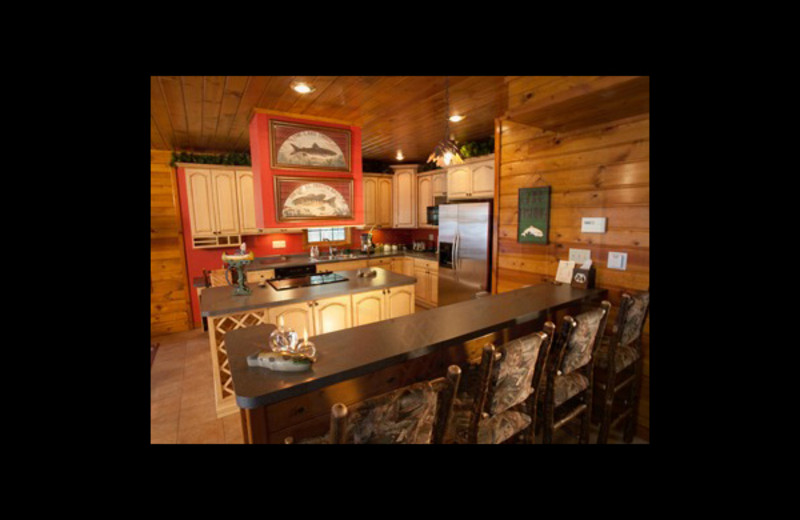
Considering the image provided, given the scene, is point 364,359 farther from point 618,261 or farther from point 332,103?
point 332,103

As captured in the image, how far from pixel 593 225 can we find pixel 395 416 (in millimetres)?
2045

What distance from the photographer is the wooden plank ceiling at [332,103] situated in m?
2.30

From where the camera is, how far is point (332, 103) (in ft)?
8.67

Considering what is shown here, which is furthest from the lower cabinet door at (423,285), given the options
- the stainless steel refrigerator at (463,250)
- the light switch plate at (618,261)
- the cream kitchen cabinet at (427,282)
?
the light switch plate at (618,261)

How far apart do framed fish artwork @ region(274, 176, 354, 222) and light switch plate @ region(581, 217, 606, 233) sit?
6.63 feet

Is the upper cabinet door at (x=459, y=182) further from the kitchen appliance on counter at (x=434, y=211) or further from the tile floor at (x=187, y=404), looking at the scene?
the tile floor at (x=187, y=404)

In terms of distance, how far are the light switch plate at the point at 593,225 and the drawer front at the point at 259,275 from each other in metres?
3.67

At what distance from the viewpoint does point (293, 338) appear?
1429 millimetres

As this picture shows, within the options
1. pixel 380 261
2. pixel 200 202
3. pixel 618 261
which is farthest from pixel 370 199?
pixel 618 261

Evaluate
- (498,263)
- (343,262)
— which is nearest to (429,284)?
(343,262)

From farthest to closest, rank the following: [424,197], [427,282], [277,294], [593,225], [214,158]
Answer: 1. [424,197]
2. [427,282]
3. [214,158]
4. [277,294]
5. [593,225]

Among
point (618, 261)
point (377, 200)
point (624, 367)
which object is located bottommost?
point (624, 367)

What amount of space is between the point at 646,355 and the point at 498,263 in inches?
49.5

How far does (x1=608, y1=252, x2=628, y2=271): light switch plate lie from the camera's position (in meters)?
2.17
